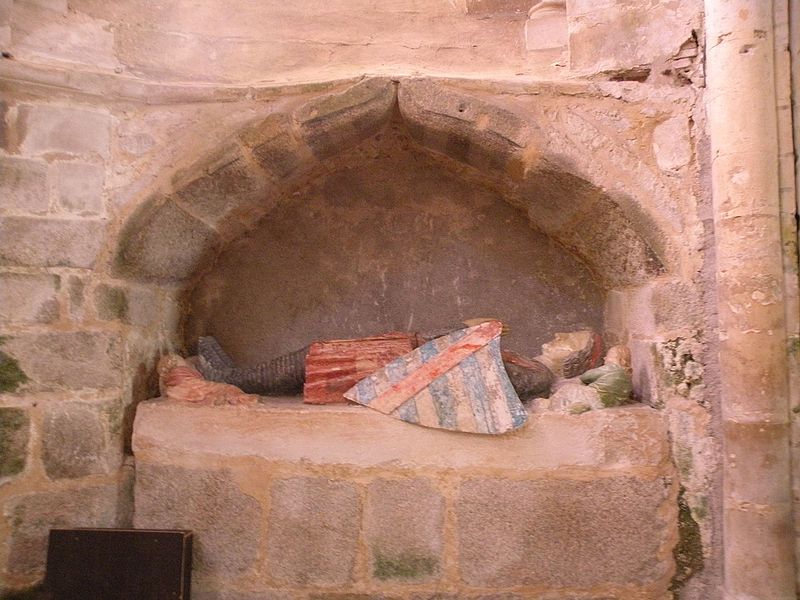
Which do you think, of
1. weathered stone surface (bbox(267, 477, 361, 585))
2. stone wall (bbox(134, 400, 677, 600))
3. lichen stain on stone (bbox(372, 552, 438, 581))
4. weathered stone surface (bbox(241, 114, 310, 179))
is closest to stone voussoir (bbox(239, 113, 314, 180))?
weathered stone surface (bbox(241, 114, 310, 179))

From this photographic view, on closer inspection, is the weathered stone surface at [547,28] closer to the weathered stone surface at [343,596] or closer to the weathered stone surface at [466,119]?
the weathered stone surface at [466,119]

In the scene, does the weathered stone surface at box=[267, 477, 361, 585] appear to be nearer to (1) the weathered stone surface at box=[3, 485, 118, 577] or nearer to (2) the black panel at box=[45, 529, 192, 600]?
(2) the black panel at box=[45, 529, 192, 600]

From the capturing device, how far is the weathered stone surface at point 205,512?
76.7 inches

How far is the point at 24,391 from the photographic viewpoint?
6.30ft

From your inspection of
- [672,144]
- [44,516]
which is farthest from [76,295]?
[672,144]

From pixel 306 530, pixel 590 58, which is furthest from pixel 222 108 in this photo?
pixel 306 530

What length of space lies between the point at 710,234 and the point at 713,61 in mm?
549

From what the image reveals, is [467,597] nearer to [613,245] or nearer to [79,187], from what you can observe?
[613,245]

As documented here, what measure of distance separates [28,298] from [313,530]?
1252 mm

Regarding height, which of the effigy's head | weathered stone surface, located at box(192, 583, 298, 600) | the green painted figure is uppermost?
the effigy's head

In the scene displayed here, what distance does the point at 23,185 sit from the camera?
196 cm

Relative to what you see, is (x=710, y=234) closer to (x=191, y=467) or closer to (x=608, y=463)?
(x=608, y=463)

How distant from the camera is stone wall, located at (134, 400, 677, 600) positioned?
6.16 feet

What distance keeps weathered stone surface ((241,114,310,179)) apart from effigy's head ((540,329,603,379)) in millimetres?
1260
